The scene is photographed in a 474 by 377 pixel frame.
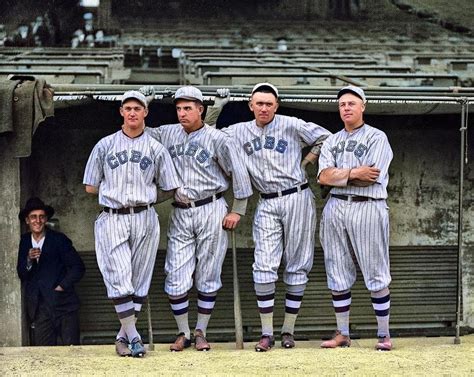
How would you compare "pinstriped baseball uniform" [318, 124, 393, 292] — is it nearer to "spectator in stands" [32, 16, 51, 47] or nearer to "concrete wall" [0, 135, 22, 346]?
"concrete wall" [0, 135, 22, 346]

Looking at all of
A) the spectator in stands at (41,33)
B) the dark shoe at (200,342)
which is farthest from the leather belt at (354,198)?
the spectator in stands at (41,33)

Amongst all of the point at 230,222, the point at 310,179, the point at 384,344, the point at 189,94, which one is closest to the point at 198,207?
the point at 230,222

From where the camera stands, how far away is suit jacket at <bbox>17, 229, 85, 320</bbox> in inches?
284

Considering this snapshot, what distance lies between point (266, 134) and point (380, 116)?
4.65ft

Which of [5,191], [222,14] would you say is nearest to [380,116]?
[5,191]

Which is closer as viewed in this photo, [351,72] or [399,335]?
[399,335]

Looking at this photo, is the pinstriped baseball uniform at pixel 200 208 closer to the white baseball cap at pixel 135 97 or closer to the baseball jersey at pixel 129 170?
the baseball jersey at pixel 129 170

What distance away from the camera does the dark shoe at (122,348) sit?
643 cm

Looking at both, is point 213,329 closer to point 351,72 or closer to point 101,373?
point 101,373

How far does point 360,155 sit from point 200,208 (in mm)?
1145

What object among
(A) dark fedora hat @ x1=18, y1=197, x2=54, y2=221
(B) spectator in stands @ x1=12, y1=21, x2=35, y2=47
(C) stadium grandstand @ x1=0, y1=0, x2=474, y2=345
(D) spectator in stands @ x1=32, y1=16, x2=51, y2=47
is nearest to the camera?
(C) stadium grandstand @ x1=0, y1=0, x2=474, y2=345

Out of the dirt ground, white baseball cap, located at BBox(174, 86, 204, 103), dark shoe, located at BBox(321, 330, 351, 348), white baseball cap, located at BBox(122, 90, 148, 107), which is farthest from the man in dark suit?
dark shoe, located at BBox(321, 330, 351, 348)

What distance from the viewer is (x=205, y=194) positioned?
6.66 metres

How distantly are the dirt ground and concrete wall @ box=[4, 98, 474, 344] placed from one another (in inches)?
48.6
